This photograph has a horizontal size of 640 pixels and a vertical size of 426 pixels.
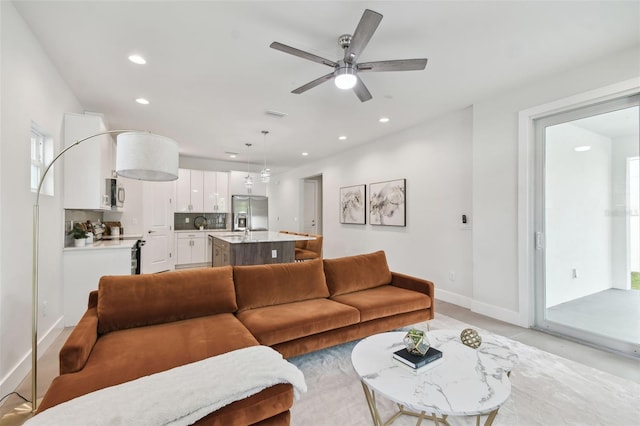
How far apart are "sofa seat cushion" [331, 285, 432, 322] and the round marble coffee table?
714 millimetres

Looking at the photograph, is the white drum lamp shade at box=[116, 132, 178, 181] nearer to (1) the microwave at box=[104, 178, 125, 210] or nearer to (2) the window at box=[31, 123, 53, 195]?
(2) the window at box=[31, 123, 53, 195]

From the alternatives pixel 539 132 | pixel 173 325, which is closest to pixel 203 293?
pixel 173 325

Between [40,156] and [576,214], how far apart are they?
5.50m

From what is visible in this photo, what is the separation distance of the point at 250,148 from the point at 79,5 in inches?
166

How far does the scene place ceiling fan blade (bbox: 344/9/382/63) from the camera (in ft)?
5.42

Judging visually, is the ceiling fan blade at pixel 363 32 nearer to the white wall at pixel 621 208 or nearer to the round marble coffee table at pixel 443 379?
the round marble coffee table at pixel 443 379

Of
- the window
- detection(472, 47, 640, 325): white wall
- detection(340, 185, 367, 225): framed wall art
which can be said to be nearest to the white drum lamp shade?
the window

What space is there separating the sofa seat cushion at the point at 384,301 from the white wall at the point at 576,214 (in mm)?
1557

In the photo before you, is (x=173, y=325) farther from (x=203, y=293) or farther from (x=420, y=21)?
(x=420, y=21)

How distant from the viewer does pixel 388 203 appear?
5113 mm

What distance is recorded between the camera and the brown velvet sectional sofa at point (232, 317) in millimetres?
1388

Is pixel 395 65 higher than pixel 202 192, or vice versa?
pixel 395 65

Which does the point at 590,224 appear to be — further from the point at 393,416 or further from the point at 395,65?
the point at 393,416

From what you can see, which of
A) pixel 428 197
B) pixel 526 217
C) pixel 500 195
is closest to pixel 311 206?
pixel 428 197
